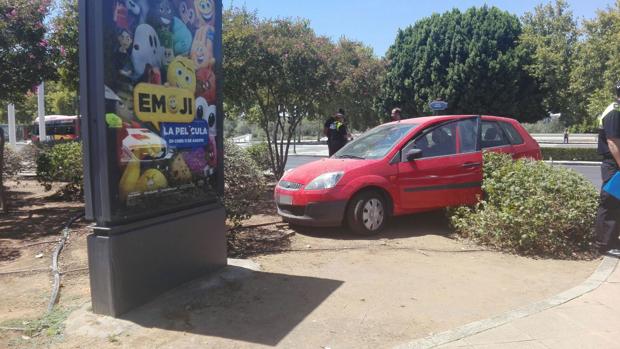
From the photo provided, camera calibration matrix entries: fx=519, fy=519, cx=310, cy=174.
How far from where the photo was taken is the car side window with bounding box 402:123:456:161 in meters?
7.08

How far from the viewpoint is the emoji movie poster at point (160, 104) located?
371 centimetres

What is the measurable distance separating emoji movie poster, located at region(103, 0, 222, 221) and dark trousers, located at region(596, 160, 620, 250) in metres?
4.22

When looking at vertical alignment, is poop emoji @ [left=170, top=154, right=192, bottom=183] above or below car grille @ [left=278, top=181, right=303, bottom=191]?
above

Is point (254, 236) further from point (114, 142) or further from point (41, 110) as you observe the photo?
point (41, 110)

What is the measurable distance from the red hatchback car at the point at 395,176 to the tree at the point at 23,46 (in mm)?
4068

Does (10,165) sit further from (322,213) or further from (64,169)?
(322,213)

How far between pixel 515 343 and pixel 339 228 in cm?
382

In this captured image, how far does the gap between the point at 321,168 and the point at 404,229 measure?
1.49 metres

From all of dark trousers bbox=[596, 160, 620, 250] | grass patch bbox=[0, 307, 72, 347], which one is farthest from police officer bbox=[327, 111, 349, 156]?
grass patch bbox=[0, 307, 72, 347]

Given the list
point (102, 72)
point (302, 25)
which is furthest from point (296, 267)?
point (302, 25)

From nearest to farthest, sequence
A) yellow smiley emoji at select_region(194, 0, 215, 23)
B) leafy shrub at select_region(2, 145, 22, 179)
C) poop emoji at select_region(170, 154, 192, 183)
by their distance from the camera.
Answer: poop emoji at select_region(170, 154, 192, 183)
yellow smiley emoji at select_region(194, 0, 215, 23)
leafy shrub at select_region(2, 145, 22, 179)

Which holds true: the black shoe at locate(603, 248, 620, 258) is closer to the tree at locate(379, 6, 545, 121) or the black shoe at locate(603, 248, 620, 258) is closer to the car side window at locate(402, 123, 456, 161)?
the car side window at locate(402, 123, 456, 161)

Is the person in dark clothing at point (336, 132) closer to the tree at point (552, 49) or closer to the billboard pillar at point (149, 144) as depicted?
the billboard pillar at point (149, 144)

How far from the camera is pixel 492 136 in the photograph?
7.63 meters
